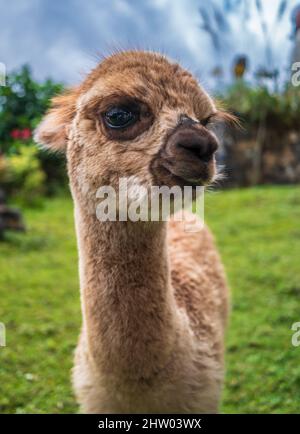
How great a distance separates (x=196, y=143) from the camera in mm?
1977

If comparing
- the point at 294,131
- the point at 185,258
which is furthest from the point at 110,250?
the point at 294,131

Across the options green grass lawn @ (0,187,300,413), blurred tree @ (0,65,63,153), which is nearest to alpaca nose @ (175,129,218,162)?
green grass lawn @ (0,187,300,413)

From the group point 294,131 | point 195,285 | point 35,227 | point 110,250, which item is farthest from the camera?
point 294,131

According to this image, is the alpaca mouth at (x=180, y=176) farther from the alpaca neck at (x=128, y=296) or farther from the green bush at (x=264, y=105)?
the green bush at (x=264, y=105)

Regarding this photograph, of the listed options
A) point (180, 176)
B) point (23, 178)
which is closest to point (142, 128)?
point (180, 176)

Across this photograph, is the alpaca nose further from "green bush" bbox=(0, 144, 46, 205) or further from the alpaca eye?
"green bush" bbox=(0, 144, 46, 205)

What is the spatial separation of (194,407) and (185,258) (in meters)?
1.04

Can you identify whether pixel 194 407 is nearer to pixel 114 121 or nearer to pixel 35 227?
pixel 114 121

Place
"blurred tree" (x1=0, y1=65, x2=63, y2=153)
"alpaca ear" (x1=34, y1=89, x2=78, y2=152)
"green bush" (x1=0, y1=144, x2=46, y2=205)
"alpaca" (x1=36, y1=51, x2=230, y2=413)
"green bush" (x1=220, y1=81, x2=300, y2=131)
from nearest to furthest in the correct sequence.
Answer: "alpaca" (x1=36, y1=51, x2=230, y2=413), "alpaca ear" (x1=34, y1=89, x2=78, y2=152), "blurred tree" (x1=0, y1=65, x2=63, y2=153), "green bush" (x1=0, y1=144, x2=46, y2=205), "green bush" (x1=220, y1=81, x2=300, y2=131)

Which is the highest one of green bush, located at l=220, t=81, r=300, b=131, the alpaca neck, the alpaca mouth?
green bush, located at l=220, t=81, r=300, b=131

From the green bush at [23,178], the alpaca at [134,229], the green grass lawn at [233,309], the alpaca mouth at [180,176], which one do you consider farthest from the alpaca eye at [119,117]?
the green bush at [23,178]

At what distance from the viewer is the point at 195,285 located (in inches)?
126

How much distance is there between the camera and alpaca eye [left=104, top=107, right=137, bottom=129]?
2.18 metres

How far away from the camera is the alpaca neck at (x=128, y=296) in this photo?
235 centimetres
